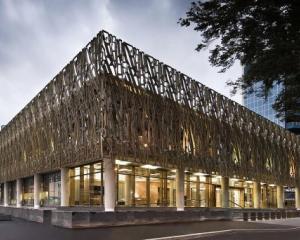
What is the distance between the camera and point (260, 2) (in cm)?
1231

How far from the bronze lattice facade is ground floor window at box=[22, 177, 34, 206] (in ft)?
4.69

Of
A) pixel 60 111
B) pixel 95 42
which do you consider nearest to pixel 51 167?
pixel 60 111

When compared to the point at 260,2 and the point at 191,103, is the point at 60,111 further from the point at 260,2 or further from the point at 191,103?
the point at 260,2

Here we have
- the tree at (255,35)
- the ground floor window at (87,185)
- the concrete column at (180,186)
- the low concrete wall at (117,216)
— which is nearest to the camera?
the tree at (255,35)

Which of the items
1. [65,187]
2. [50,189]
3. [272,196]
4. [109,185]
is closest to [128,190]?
[109,185]

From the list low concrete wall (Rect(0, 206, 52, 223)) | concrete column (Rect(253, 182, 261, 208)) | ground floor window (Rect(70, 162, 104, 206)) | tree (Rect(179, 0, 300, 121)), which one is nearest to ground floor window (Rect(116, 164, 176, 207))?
ground floor window (Rect(70, 162, 104, 206))

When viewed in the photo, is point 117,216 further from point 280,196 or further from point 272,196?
point 280,196

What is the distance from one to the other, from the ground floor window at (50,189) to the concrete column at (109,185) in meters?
11.8

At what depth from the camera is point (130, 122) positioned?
32469 millimetres

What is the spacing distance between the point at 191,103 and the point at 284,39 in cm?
2942

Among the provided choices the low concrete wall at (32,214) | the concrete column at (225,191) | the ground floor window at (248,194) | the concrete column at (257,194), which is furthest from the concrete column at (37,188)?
the concrete column at (257,194)

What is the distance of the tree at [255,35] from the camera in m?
12.4

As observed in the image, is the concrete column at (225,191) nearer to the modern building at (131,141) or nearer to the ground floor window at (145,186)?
the modern building at (131,141)

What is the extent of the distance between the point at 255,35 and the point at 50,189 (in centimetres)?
3584
